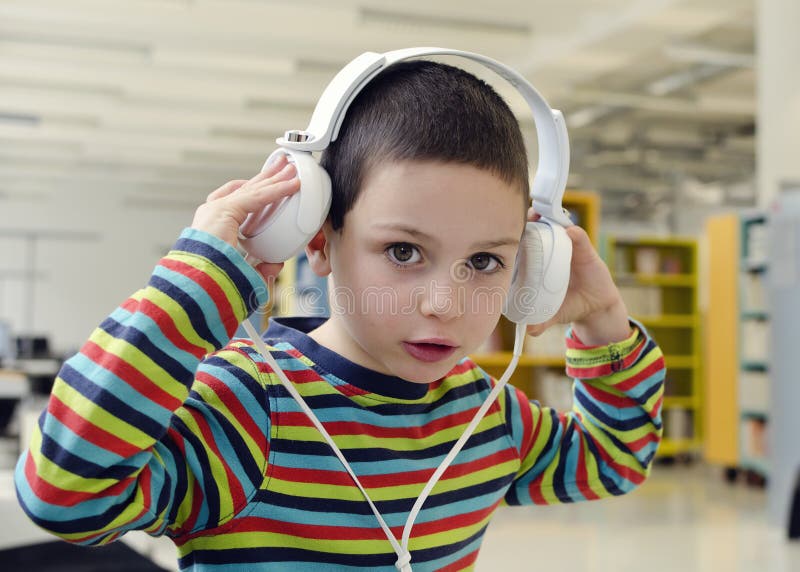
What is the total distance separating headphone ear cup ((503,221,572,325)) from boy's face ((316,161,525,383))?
76 millimetres

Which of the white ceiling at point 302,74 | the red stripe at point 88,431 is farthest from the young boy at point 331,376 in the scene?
the white ceiling at point 302,74

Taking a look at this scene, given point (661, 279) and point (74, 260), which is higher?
point (74, 260)

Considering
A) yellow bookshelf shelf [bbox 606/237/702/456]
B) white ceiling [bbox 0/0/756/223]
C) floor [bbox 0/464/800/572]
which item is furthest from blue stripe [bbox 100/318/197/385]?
yellow bookshelf shelf [bbox 606/237/702/456]

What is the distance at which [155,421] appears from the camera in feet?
2.01

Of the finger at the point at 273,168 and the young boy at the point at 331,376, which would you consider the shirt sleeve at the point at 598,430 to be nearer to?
the young boy at the point at 331,376

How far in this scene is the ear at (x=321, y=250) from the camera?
77cm

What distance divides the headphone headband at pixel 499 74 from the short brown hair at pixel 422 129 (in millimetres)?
22

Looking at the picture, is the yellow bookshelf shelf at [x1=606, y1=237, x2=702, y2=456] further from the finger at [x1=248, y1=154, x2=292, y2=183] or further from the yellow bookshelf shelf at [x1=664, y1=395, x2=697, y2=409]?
the finger at [x1=248, y1=154, x2=292, y2=183]

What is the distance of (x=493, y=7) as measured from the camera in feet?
22.2

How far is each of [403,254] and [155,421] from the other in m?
0.23

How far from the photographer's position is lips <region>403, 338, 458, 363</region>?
0.72 metres

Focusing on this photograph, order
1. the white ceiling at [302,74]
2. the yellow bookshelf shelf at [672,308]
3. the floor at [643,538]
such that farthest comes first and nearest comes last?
the yellow bookshelf shelf at [672,308] < the white ceiling at [302,74] < the floor at [643,538]

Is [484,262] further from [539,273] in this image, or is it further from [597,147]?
[597,147]

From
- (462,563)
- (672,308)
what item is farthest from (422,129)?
(672,308)
